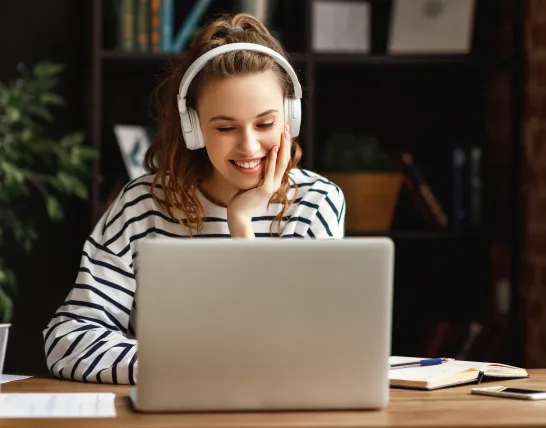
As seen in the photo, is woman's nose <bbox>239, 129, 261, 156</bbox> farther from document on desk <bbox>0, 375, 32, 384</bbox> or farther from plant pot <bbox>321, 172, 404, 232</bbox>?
Answer: plant pot <bbox>321, 172, 404, 232</bbox>

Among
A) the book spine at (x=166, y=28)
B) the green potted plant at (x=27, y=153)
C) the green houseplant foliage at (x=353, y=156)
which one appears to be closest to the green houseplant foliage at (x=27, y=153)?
the green potted plant at (x=27, y=153)

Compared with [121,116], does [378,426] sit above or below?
below

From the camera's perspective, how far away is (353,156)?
3027 millimetres

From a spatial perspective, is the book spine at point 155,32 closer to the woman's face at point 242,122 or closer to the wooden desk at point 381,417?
the woman's face at point 242,122

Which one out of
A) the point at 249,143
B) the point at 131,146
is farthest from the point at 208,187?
the point at 131,146

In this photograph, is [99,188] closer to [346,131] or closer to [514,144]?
[346,131]

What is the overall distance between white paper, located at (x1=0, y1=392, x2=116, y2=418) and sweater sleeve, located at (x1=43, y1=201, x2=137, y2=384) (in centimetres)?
15

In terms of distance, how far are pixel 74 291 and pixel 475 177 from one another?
5.54 ft

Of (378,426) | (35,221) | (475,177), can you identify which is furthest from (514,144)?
(378,426)

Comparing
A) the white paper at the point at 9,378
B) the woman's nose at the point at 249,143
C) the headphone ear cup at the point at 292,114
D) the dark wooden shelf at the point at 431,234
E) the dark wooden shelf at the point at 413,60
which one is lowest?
the white paper at the point at 9,378

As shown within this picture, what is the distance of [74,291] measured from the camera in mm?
1748

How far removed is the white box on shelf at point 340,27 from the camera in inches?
119

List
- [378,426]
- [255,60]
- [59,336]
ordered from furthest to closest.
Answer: [255,60] → [59,336] → [378,426]

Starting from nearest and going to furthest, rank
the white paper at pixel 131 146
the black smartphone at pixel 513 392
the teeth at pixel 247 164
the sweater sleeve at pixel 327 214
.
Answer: the black smartphone at pixel 513 392 → the teeth at pixel 247 164 → the sweater sleeve at pixel 327 214 → the white paper at pixel 131 146
